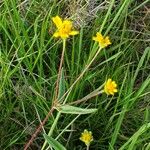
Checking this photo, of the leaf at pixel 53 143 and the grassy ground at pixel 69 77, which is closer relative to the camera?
the leaf at pixel 53 143

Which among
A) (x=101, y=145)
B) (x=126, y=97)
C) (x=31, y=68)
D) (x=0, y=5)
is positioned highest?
(x=0, y=5)

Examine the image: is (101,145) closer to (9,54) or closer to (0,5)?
(9,54)

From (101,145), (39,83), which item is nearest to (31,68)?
(39,83)

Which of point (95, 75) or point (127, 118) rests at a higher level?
point (95, 75)

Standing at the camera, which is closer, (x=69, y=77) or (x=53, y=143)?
(x=53, y=143)

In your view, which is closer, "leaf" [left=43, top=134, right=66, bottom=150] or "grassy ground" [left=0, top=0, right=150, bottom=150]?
"leaf" [left=43, top=134, right=66, bottom=150]

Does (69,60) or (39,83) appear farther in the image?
(69,60)
